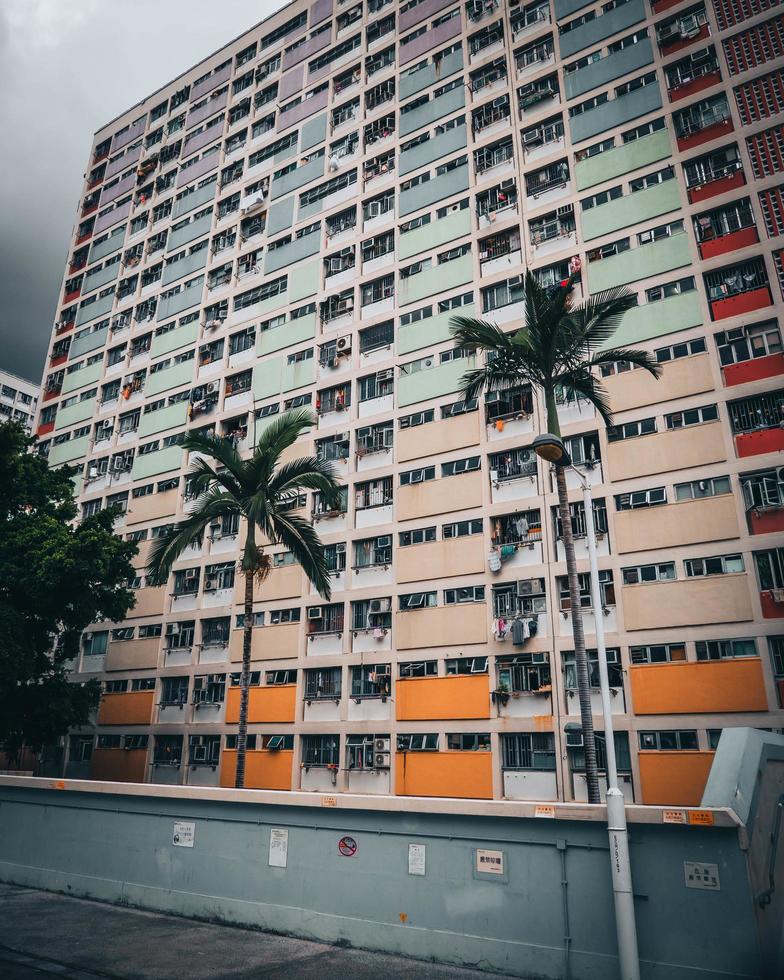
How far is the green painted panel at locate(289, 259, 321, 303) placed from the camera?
3859 centimetres

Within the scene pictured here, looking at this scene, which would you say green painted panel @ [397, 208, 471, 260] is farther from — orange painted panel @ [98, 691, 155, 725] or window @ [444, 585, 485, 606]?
orange painted panel @ [98, 691, 155, 725]

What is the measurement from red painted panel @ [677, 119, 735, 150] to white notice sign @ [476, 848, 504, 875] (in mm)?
26843

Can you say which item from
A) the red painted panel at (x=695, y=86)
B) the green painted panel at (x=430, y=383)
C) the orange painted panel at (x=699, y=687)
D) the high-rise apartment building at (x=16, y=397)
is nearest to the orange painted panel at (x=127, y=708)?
the green painted panel at (x=430, y=383)

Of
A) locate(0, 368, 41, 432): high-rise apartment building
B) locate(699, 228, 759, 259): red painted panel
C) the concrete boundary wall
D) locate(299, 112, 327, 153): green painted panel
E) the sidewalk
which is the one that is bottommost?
the sidewalk

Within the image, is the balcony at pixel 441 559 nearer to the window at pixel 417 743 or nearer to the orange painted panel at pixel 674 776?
the window at pixel 417 743

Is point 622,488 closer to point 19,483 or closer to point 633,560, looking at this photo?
point 633,560

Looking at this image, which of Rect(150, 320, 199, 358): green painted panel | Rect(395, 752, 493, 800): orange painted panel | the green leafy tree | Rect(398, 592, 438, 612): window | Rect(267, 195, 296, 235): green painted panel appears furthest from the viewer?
Rect(150, 320, 199, 358): green painted panel

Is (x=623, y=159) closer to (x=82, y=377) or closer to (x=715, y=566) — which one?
(x=715, y=566)

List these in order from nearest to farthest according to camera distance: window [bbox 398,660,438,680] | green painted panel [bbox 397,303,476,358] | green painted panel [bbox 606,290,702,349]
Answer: green painted panel [bbox 606,290,702,349] < window [bbox 398,660,438,680] < green painted panel [bbox 397,303,476,358]

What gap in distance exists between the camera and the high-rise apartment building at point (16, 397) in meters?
94.1

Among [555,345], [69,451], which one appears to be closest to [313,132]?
[69,451]

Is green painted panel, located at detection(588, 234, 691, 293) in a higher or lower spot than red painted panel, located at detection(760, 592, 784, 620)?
higher

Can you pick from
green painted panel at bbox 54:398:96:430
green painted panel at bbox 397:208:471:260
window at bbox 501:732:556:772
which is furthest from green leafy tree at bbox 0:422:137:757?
green painted panel at bbox 397:208:471:260

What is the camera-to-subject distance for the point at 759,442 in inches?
967
